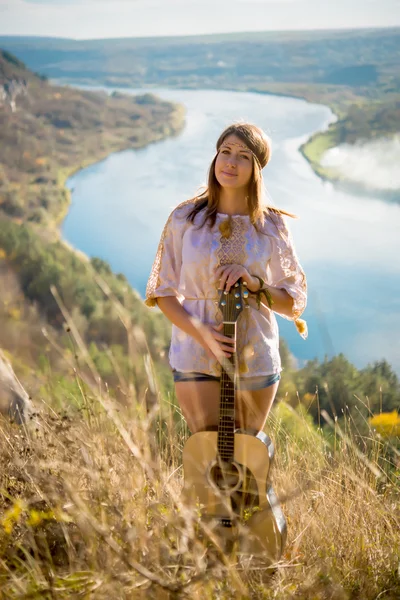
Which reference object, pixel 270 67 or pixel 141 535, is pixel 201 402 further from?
pixel 270 67

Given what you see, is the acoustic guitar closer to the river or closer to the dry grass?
the dry grass

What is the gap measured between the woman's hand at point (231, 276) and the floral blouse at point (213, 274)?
0.17 feet

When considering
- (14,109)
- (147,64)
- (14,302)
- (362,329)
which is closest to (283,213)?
(14,302)

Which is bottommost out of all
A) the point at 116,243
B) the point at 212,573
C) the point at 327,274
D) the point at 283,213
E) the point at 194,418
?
the point at 212,573

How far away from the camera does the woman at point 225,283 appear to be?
2.31 m

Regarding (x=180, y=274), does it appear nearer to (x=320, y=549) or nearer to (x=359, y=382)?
(x=320, y=549)

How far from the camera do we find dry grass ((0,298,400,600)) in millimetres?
1651

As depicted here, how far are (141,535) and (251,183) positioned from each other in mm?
1288

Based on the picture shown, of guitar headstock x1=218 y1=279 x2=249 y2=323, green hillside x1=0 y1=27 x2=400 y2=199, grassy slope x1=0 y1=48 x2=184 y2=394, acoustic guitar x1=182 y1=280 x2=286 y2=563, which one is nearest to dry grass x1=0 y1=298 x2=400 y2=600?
acoustic guitar x1=182 y1=280 x2=286 y2=563

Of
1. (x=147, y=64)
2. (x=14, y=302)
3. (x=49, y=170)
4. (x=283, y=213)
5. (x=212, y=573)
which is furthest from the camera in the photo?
(x=49, y=170)

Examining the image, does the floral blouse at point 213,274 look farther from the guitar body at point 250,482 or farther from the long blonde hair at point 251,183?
the guitar body at point 250,482

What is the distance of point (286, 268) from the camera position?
2391 mm

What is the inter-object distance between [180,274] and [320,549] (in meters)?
1.08

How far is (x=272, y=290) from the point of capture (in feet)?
7.65
